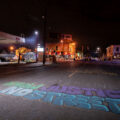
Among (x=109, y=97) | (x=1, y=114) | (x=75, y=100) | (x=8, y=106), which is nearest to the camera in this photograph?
(x=1, y=114)

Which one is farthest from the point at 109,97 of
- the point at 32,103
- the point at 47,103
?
the point at 32,103

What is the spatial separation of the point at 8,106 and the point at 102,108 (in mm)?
3088

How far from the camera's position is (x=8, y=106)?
3.79m

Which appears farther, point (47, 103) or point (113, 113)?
point (47, 103)

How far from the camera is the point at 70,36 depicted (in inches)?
3273

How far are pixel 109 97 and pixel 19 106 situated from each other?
3.53 metres

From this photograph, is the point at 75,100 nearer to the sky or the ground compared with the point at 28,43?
nearer to the ground

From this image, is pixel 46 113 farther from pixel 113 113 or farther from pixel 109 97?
pixel 109 97

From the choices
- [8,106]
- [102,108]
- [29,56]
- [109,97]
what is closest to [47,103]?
[8,106]

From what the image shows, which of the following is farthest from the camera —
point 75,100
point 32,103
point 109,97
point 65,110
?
point 109,97

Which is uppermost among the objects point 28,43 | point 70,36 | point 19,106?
point 70,36

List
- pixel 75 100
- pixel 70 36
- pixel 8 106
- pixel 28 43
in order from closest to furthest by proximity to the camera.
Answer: pixel 8 106 → pixel 75 100 → pixel 28 43 → pixel 70 36

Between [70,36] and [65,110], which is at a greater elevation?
[70,36]

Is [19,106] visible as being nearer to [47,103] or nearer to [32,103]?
[32,103]
